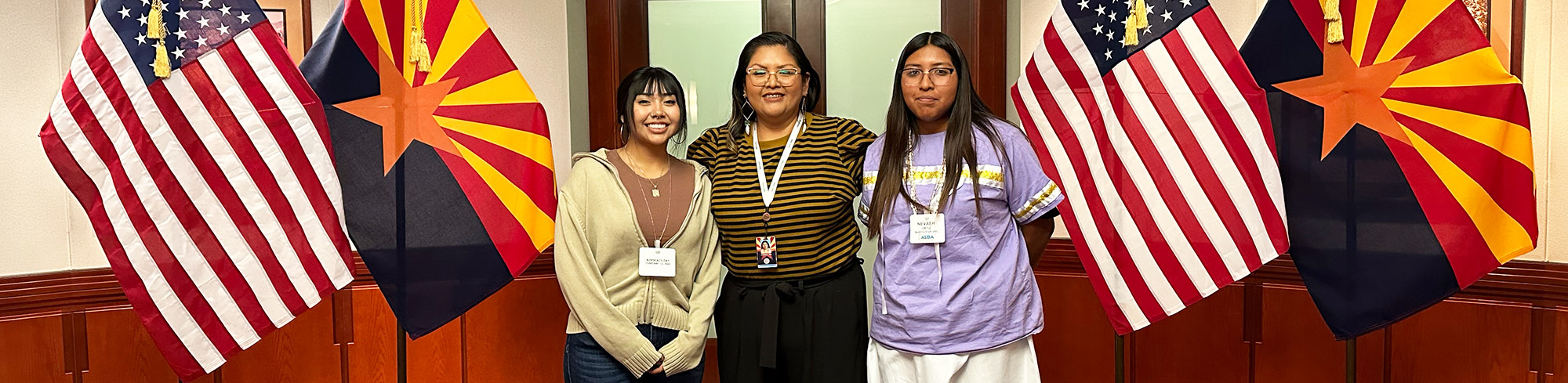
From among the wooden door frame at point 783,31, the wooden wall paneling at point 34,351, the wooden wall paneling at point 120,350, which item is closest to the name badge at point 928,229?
the wooden door frame at point 783,31

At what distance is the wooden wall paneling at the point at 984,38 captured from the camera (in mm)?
3631

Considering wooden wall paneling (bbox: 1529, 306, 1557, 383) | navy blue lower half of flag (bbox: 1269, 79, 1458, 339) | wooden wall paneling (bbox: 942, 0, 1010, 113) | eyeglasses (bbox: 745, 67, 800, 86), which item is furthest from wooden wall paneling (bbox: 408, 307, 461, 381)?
wooden wall paneling (bbox: 1529, 306, 1557, 383)

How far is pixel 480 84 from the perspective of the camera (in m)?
2.56

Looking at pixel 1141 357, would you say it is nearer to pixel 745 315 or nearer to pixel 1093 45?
pixel 1093 45

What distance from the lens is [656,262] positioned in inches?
99.8

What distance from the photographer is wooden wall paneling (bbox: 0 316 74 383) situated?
3064 millimetres

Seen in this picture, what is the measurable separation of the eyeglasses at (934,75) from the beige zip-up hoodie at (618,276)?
0.62 meters

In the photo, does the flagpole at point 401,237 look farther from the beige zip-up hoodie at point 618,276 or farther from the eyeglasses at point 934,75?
the eyeglasses at point 934,75

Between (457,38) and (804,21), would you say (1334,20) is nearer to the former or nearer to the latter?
(804,21)

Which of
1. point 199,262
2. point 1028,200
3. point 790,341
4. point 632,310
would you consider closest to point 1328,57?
point 1028,200

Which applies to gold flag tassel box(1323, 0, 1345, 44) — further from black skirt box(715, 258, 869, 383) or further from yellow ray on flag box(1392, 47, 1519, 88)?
black skirt box(715, 258, 869, 383)

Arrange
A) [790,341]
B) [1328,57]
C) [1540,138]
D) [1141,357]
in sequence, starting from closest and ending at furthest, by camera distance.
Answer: [1328,57]
[790,341]
[1540,138]
[1141,357]

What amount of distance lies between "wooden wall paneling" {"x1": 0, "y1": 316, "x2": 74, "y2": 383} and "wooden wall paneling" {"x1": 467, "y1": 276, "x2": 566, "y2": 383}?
1.22 m

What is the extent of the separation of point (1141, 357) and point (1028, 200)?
4.52ft
